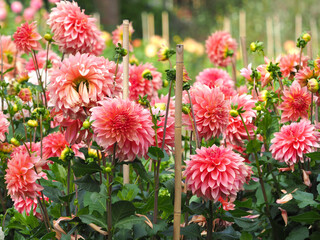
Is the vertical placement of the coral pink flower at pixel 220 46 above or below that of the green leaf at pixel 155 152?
above

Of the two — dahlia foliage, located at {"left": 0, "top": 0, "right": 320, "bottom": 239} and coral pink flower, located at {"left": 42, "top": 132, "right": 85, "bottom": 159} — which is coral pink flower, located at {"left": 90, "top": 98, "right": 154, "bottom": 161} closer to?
dahlia foliage, located at {"left": 0, "top": 0, "right": 320, "bottom": 239}

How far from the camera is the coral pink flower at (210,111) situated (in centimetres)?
127

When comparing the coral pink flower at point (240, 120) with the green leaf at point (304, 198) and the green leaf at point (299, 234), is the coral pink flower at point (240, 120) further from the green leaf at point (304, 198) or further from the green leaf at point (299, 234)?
the green leaf at point (299, 234)

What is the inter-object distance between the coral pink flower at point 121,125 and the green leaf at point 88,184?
14cm

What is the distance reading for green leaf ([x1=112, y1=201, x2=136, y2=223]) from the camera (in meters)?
1.20

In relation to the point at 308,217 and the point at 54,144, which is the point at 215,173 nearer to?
the point at 308,217

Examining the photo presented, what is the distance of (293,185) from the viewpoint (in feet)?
4.98

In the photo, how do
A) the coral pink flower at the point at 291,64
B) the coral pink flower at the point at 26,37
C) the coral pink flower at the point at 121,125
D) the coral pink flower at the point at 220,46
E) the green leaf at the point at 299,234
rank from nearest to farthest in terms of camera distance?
the coral pink flower at the point at 121,125
the green leaf at the point at 299,234
the coral pink flower at the point at 26,37
the coral pink flower at the point at 291,64
the coral pink flower at the point at 220,46

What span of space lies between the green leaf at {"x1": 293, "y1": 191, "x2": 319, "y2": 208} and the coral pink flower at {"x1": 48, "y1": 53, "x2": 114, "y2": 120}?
0.62m

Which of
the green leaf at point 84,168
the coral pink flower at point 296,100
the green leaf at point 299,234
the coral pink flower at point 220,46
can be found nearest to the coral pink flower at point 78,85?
the green leaf at point 84,168

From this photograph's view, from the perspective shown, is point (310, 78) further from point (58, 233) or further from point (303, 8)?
point (303, 8)

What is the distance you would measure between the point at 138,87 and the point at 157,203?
0.59 m

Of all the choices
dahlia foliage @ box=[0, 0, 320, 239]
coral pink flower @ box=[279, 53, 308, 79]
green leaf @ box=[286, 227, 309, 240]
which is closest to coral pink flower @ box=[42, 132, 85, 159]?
dahlia foliage @ box=[0, 0, 320, 239]

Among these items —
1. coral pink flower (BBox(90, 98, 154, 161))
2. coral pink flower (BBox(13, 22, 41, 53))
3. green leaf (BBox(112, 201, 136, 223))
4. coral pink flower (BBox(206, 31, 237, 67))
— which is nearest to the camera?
coral pink flower (BBox(90, 98, 154, 161))
